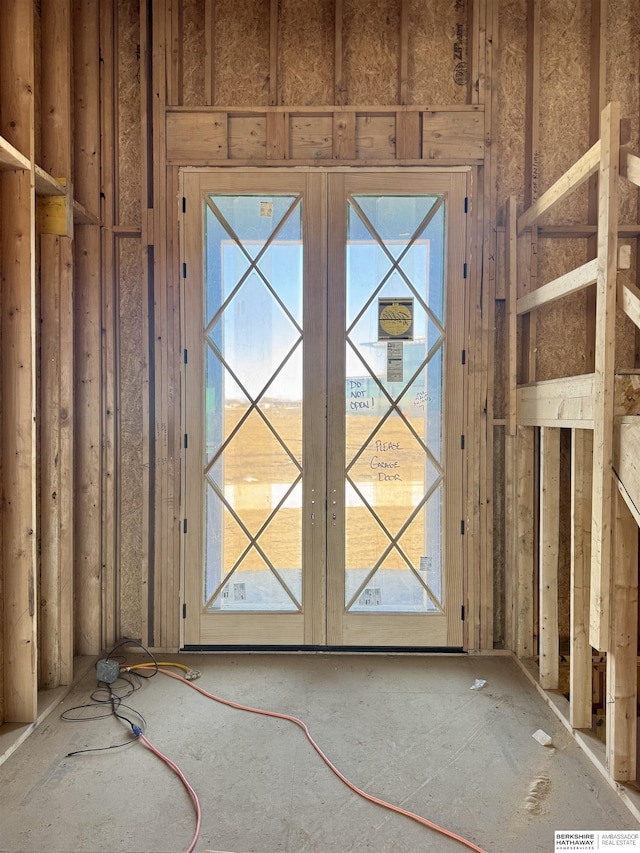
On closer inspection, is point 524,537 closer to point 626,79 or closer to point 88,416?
point 88,416

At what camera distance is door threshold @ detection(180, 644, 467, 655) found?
118 inches

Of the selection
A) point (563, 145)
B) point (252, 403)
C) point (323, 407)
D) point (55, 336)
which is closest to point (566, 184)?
point (563, 145)

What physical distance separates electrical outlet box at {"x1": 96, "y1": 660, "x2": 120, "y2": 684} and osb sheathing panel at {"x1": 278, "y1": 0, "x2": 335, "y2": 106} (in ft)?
11.3

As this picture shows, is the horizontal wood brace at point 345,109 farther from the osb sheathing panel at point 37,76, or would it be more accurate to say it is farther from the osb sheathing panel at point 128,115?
the osb sheathing panel at point 37,76

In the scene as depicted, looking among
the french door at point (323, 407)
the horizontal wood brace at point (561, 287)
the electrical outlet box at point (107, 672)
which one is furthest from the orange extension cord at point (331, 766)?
the horizontal wood brace at point (561, 287)

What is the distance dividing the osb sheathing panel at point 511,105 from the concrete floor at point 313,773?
2844 millimetres

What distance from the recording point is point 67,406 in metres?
2.71

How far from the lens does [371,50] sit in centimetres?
298

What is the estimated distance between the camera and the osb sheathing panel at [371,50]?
9.75 ft

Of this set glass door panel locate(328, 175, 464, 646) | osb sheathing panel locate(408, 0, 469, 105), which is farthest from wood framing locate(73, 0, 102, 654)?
osb sheathing panel locate(408, 0, 469, 105)

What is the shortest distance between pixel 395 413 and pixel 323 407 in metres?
0.45

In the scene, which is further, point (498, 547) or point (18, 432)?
point (498, 547)

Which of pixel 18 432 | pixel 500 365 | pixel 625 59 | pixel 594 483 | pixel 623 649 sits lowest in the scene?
pixel 623 649

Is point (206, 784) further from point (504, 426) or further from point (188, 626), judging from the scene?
point (504, 426)
